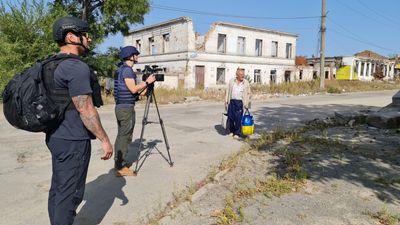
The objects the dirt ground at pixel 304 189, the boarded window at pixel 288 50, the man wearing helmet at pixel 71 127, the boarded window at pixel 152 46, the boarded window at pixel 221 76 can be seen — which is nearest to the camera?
the man wearing helmet at pixel 71 127

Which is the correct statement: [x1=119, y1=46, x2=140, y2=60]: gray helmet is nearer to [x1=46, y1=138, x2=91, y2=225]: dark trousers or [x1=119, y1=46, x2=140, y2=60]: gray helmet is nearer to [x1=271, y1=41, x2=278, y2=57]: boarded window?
[x1=46, y1=138, x2=91, y2=225]: dark trousers

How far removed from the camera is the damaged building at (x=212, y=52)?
104 ft

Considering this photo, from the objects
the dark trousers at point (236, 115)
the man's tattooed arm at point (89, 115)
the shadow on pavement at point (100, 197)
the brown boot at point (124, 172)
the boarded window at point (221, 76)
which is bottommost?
the shadow on pavement at point (100, 197)

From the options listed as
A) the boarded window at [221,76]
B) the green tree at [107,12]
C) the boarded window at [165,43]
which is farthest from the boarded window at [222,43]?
the green tree at [107,12]

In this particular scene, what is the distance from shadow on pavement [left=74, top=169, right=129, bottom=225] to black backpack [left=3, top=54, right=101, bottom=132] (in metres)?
1.53

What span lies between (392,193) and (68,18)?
4.18 m

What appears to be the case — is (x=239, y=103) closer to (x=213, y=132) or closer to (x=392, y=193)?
(x=213, y=132)

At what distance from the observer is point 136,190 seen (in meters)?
5.11

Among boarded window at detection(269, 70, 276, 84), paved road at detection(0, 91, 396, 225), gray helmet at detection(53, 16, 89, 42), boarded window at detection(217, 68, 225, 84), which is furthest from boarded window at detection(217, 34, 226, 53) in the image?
gray helmet at detection(53, 16, 89, 42)

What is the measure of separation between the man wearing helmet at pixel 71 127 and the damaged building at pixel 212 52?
2572cm

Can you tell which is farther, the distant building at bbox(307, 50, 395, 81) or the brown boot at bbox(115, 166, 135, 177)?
the distant building at bbox(307, 50, 395, 81)

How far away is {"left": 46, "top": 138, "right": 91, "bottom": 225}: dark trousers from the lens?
123 inches

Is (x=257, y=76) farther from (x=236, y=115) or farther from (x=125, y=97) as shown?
(x=125, y=97)

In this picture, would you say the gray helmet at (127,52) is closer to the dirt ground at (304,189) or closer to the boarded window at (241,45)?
the dirt ground at (304,189)
